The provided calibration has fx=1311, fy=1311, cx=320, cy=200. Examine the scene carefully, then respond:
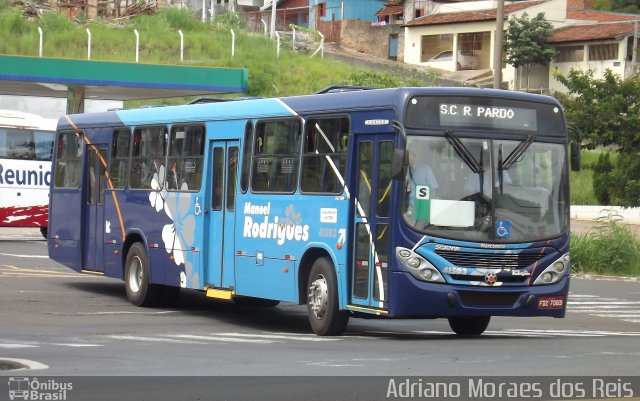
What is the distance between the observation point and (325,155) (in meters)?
16.7

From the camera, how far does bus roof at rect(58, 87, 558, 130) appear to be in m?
15.9

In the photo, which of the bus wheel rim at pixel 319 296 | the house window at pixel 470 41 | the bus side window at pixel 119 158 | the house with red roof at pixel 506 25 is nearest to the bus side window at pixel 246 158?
the bus wheel rim at pixel 319 296

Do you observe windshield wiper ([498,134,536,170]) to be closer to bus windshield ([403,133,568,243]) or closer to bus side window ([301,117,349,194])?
bus windshield ([403,133,568,243])

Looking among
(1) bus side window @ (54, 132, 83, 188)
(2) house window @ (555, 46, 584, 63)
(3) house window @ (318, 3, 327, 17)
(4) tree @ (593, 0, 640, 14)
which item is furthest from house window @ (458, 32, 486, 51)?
(1) bus side window @ (54, 132, 83, 188)

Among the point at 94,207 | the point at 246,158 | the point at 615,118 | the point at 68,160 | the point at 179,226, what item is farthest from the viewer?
the point at 615,118

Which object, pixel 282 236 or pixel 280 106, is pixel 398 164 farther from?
pixel 280 106

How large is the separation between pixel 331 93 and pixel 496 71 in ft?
47.7

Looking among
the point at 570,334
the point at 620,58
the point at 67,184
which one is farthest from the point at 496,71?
the point at 620,58

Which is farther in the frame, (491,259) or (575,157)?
(575,157)

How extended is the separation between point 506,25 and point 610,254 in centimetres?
5140

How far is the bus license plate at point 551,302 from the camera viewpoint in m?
16.0

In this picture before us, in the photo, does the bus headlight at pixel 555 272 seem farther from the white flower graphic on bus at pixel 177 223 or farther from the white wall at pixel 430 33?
the white wall at pixel 430 33

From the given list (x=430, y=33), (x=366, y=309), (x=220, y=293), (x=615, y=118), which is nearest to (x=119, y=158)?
(x=220, y=293)
